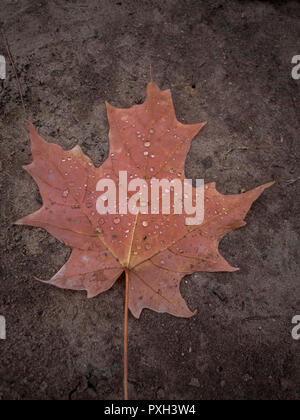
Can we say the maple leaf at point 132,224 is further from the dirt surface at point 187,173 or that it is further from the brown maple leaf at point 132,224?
the dirt surface at point 187,173

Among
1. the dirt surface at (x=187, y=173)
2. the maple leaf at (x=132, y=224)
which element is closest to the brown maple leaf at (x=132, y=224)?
the maple leaf at (x=132, y=224)

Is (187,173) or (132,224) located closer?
(132,224)

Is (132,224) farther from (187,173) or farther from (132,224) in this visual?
(187,173)

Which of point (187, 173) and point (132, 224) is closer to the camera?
point (132, 224)

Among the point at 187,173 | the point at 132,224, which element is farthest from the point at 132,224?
the point at 187,173

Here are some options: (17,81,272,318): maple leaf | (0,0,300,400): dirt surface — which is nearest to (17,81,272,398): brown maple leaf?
(17,81,272,318): maple leaf

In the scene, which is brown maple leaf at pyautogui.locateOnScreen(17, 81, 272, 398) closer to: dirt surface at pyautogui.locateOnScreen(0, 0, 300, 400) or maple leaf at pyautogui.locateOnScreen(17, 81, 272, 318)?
maple leaf at pyautogui.locateOnScreen(17, 81, 272, 318)
